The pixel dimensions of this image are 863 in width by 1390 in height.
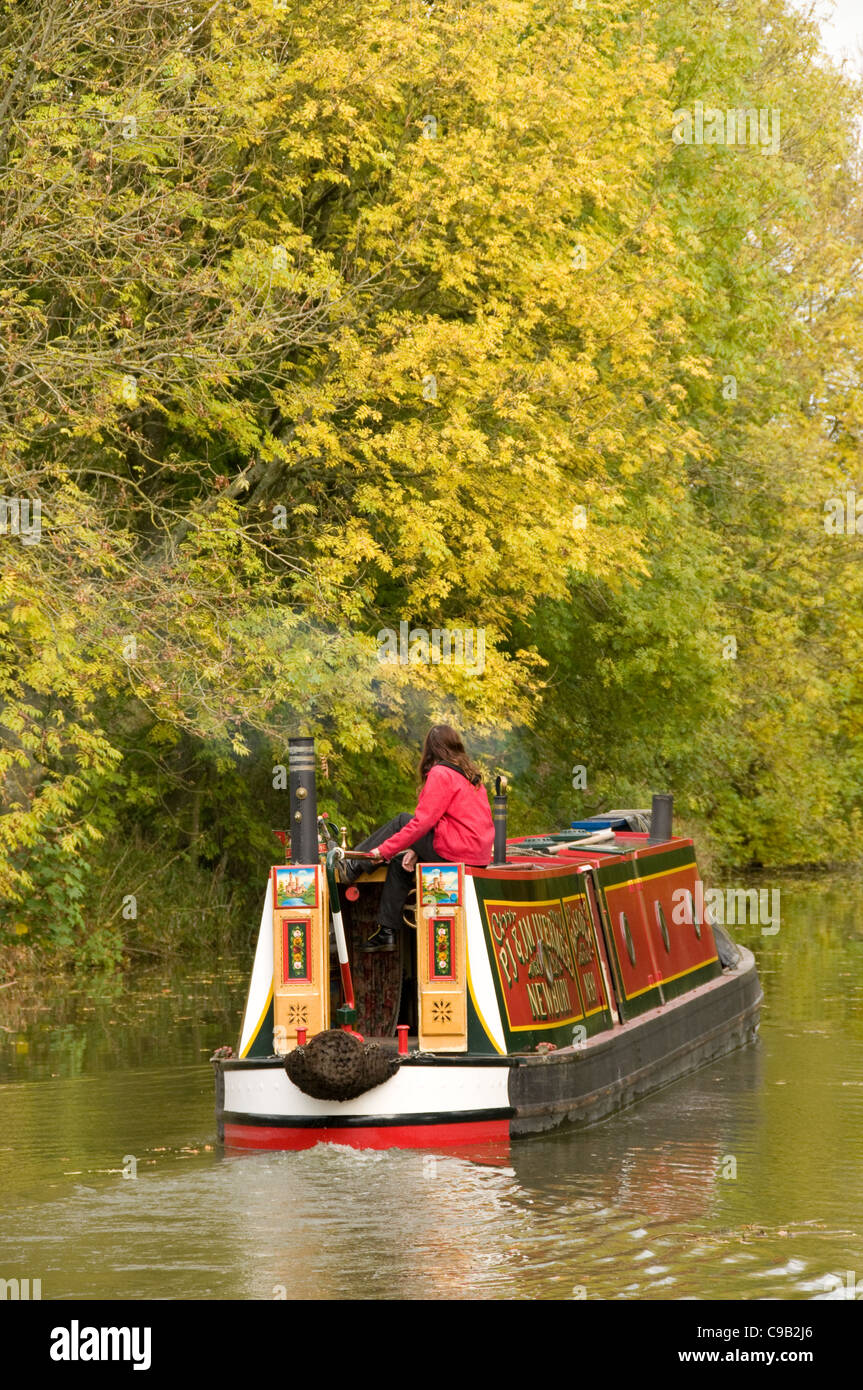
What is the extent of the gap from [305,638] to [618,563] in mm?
3996

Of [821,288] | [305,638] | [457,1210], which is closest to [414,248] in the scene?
[305,638]

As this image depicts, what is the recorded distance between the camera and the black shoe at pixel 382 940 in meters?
10.6

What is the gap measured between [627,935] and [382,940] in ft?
8.88

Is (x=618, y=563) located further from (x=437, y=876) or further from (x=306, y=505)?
(x=437, y=876)

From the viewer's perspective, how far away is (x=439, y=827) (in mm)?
10508

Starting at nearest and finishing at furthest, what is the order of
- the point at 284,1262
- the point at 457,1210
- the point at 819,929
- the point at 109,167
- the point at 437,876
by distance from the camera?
the point at 284,1262
the point at 457,1210
the point at 437,876
the point at 109,167
the point at 819,929

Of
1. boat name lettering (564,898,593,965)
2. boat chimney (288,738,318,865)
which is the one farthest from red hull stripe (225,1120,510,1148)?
boat name lettering (564,898,593,965)

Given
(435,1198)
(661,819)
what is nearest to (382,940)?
(435,1198)

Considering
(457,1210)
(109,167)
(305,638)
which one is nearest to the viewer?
(457,1210)

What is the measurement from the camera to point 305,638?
1703cm

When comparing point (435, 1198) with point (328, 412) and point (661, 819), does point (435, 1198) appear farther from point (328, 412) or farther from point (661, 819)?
point (328, 412)

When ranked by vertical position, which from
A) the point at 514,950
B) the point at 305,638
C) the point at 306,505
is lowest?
the point at 514,950

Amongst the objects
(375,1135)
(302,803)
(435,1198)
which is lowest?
(435,1198)

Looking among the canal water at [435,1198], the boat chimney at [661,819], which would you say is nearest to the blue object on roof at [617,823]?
the boat chimney at [661,819]
